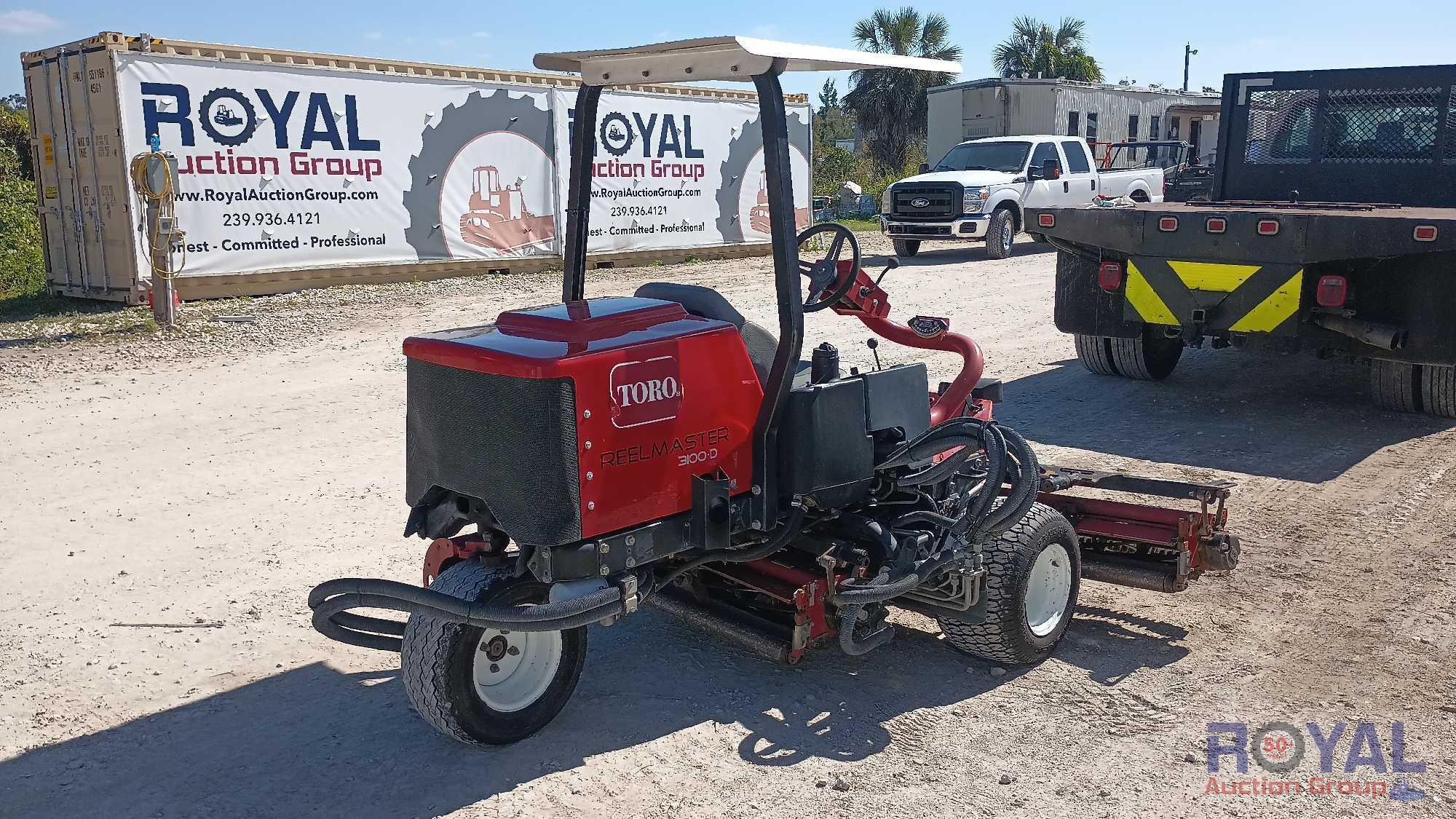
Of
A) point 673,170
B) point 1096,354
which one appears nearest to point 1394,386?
point 1096,354

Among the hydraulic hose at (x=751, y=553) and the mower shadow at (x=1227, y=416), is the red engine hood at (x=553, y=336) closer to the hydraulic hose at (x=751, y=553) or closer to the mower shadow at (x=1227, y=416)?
the hydraulic hose at (x=751, y=553)

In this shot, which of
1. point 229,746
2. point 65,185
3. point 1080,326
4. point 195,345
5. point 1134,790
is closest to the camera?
point 1134,790

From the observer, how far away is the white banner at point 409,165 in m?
13.4

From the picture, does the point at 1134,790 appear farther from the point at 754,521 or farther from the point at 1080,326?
the point at 1080,326

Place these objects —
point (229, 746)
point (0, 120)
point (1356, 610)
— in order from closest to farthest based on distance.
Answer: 1. point (229, 746)
2. point (1356, 610)
3. point (0, 120)

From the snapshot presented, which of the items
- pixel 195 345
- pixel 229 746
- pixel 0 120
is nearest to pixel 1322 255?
pixel 229 746

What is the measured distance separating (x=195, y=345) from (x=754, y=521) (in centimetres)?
895

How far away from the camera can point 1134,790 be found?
357 centimetres

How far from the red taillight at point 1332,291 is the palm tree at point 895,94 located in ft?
119

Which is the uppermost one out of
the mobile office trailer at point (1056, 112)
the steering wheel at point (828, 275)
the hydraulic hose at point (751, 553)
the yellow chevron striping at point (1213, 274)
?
the mobile office trailer at point (1056, 112)

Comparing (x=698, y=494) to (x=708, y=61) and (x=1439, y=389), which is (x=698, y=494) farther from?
(x=1439, y=389)

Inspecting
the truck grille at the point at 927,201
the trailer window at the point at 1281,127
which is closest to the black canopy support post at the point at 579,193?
the trailer window at the point at 1281,127

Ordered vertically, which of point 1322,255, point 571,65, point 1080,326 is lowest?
point 1080,326

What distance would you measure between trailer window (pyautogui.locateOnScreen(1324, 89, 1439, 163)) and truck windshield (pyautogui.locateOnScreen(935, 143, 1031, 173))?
1038cm
